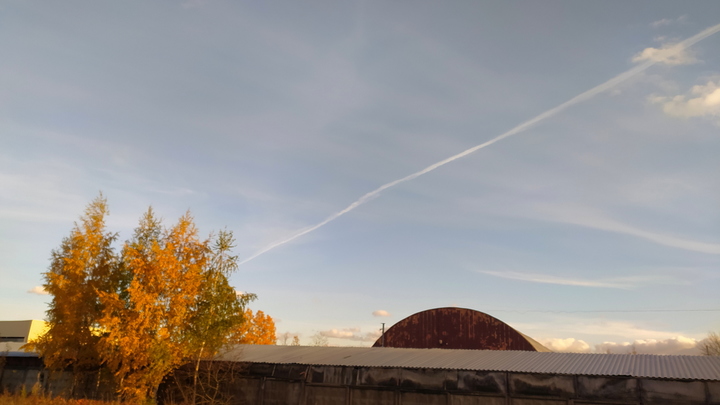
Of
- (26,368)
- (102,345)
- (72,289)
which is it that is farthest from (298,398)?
(26,368)

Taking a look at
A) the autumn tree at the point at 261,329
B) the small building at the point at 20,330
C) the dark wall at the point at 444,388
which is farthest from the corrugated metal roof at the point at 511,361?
the small building at the point at 20,330

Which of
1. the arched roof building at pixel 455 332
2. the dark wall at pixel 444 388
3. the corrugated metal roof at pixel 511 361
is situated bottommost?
the dark wall at pixel 444 388

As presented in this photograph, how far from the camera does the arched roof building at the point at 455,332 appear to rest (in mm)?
39312

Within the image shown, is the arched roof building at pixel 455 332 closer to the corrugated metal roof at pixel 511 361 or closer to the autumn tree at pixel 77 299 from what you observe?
the corrugated metal roof at pixel 511 361

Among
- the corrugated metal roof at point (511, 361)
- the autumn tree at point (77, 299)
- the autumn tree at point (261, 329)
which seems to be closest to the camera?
the corrugated metal roof at point (511, 361)

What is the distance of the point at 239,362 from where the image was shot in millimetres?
29188

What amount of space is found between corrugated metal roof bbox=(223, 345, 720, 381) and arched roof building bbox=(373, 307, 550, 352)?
1138 cm

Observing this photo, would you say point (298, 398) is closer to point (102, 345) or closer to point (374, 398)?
point (374, 398)

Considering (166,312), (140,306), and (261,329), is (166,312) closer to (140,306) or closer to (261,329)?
(140,306)

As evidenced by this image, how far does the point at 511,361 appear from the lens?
82.6 feet

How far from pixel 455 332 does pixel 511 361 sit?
1633 cm

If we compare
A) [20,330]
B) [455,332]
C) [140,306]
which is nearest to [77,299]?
[140,306]

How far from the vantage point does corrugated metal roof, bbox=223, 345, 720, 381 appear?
2158 cm

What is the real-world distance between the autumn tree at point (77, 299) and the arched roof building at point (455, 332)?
78.0ft
